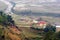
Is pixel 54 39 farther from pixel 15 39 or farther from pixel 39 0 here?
pixel 39 0

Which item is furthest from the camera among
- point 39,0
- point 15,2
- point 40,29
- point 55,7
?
point 39,0

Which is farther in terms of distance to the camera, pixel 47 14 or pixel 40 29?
pixel 47 14

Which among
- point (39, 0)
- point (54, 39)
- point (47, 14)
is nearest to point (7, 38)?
point (54, 39)

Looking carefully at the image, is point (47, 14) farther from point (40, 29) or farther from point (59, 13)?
point (40, 29)

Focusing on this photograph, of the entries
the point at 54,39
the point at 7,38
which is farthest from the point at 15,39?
the point at 54,39

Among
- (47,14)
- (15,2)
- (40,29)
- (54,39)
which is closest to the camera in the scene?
(54,39)

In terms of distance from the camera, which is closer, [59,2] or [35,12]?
[35,12]

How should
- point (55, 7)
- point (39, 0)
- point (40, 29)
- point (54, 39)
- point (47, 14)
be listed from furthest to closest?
1. point (39, 0)
2. point (55, 7)
3. point (47, 14)
4. point (40, 29)
5. point (54, 39)

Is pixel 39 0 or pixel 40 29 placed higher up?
pixel 39 0

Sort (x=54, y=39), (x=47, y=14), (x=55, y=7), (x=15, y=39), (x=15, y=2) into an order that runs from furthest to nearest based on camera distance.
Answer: (x=15, y=2)
(x=55, y=7)
(x=47, y=14)
(x=15, y=39)
(x=54, y=39)
